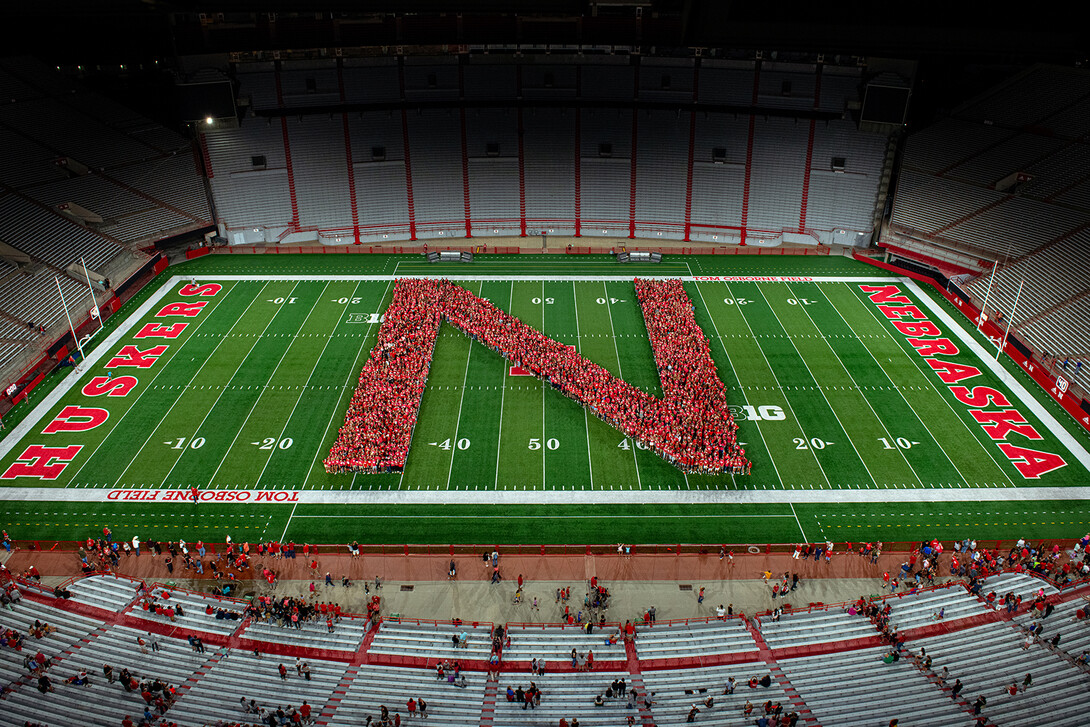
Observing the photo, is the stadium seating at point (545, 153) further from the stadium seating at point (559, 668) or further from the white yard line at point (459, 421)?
the stadium seating at point (559, 668)

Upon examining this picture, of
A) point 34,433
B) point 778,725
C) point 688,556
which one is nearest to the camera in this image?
point 778,725

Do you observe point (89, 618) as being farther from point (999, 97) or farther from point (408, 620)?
point (999, 97)

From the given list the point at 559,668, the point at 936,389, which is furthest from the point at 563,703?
the point at 936,389

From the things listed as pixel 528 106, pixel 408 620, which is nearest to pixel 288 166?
pixel 528 106

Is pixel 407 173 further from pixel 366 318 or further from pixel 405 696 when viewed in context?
pixel 405 696

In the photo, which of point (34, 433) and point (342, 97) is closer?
point (34, 433)

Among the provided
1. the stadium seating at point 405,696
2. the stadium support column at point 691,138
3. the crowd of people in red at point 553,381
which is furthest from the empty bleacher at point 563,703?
the stadium support column at point 691,138
